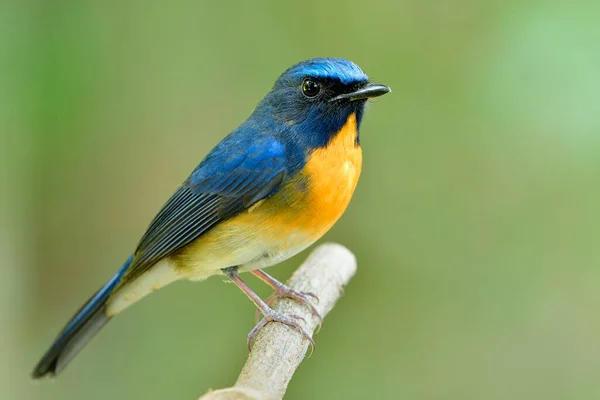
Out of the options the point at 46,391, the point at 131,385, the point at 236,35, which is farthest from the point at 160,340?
the point at 236,35

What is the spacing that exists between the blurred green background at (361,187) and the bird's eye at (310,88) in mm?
2068

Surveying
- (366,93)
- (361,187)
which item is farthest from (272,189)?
(361,187)

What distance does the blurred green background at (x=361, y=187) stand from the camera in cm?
622

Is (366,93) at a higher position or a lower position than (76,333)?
higher

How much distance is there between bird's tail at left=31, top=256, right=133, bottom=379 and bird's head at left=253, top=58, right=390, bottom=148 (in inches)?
58.5

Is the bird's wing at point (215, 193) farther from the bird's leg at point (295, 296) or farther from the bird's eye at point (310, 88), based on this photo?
the bird's leg at point (295, 296)

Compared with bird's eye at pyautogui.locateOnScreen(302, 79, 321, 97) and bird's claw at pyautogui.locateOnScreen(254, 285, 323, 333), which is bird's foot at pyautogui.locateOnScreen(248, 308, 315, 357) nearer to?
bird's claw at pyautogui.locateOnScreen(254, 285, 323, 333)

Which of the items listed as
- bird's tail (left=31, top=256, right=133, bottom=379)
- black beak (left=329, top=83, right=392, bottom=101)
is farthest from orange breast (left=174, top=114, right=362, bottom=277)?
bird's tail (left=31, top=256, right=133, bottom=379)

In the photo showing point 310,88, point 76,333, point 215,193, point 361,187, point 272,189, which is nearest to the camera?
point 272,189

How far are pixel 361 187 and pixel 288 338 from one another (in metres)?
2.66

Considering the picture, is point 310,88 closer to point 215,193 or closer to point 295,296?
point 215,193

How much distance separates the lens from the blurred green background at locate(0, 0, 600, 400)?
6.22 metres

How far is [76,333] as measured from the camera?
16.4ft

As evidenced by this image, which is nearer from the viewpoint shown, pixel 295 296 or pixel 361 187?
pixel 295 296
